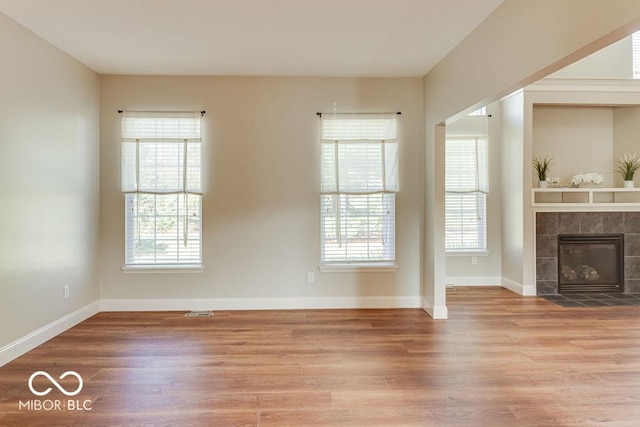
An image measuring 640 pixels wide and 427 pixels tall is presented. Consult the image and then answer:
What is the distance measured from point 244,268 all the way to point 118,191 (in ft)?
5.69

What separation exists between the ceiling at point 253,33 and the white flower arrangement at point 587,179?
301 centimetres

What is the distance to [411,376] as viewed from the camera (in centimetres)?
293

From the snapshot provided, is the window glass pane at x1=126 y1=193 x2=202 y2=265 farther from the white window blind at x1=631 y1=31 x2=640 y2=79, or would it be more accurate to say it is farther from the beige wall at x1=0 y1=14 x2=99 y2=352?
the white window blind at x1=631 y1=31 x2=640 y2=79

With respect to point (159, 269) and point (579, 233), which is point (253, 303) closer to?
point (159, 269)

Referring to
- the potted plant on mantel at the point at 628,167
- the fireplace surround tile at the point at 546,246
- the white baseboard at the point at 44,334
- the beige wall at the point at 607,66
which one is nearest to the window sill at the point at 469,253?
the fireplace surround tile at the point at 546,246

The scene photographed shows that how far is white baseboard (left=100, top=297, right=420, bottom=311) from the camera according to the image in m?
4.65

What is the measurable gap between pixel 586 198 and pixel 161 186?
583 centimetres

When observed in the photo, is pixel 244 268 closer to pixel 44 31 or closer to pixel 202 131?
pixel 202 131

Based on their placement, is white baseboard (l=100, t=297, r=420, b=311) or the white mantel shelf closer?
white baseboard (l=100, t=297, r=420, b=311)

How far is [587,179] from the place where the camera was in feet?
18.4

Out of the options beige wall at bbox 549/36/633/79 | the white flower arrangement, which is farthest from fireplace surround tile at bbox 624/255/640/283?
beige wall at bbox 549/36/633/79

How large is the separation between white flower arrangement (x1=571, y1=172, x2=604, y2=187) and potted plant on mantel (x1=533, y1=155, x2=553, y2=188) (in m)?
0.39

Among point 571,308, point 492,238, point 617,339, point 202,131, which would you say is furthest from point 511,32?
point 492,238

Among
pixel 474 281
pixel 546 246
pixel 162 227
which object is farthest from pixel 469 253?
pixel 162 227
